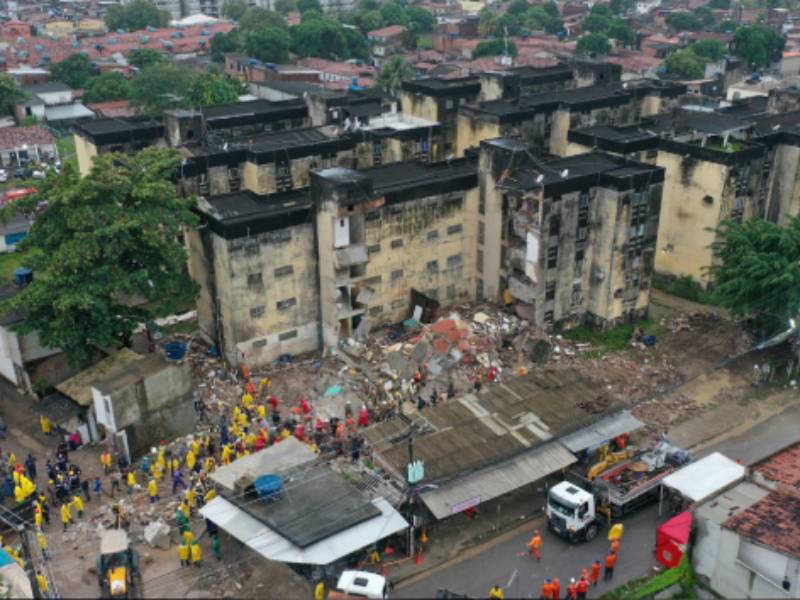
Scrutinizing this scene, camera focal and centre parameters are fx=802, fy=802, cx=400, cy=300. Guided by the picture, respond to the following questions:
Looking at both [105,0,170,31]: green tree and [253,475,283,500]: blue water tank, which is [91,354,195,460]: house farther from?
[105,0,170,31]: green tree

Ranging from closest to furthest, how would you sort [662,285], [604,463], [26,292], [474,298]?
[604,463]
[26,292]
[474,298]
[662,285]

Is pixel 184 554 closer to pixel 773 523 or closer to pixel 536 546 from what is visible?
pixel 536 546

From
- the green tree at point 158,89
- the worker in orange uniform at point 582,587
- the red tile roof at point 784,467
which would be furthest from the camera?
the green tree at point 158,89

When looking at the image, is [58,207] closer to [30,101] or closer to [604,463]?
[604,463]

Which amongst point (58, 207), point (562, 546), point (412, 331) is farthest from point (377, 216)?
point (562, 546)

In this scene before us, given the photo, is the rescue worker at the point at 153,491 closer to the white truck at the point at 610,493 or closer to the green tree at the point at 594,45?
the white truck at the point at 610,493

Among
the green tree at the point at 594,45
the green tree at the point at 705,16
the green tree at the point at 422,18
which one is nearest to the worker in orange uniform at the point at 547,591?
the green tree at the point at 594,45

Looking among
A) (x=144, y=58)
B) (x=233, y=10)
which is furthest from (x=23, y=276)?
(x=233, y=10)
